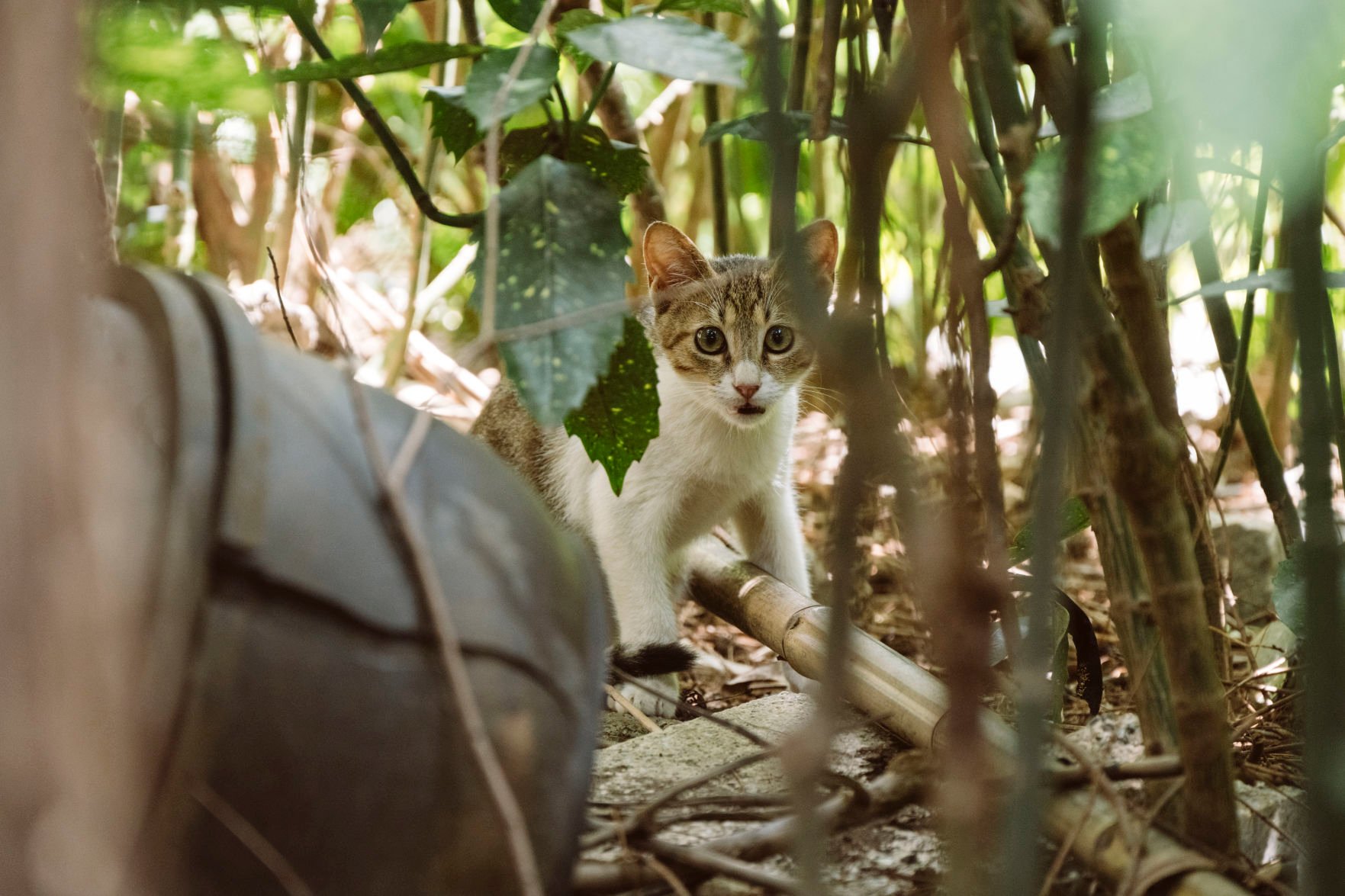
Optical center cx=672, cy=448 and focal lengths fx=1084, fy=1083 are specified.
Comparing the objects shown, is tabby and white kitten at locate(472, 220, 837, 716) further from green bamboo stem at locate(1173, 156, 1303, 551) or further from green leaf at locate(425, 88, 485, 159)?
green leaf at locate(425, 88, 485, 159)

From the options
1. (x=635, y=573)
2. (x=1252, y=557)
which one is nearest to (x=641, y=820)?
(x=635, y=573)

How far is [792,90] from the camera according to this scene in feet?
5.38

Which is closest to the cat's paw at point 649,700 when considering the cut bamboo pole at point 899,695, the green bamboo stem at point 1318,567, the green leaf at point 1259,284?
the cut bamboo pole at point 899,695

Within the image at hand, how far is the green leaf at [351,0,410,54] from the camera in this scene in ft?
3.76

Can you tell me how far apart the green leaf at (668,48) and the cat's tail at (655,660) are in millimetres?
798

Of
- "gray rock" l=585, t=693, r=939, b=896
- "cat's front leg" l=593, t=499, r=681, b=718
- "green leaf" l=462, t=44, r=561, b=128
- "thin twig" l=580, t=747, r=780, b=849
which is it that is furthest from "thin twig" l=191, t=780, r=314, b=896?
"cat's front leg" l=593, t=499, r=681, b=718

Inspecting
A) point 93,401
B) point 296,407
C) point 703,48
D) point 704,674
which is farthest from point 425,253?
point 93,401

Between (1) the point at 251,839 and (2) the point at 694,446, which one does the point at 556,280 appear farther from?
(2) the point at 694,446

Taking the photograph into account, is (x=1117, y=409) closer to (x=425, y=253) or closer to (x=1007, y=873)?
(x=1007, y=873)

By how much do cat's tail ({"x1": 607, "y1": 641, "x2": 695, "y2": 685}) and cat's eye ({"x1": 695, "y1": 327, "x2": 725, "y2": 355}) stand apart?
672mm

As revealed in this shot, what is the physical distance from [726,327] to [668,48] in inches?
42.6

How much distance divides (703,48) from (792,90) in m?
0.72

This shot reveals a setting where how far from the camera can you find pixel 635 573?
192 cm

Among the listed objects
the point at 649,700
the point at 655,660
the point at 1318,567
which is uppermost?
the point at 1318,567
